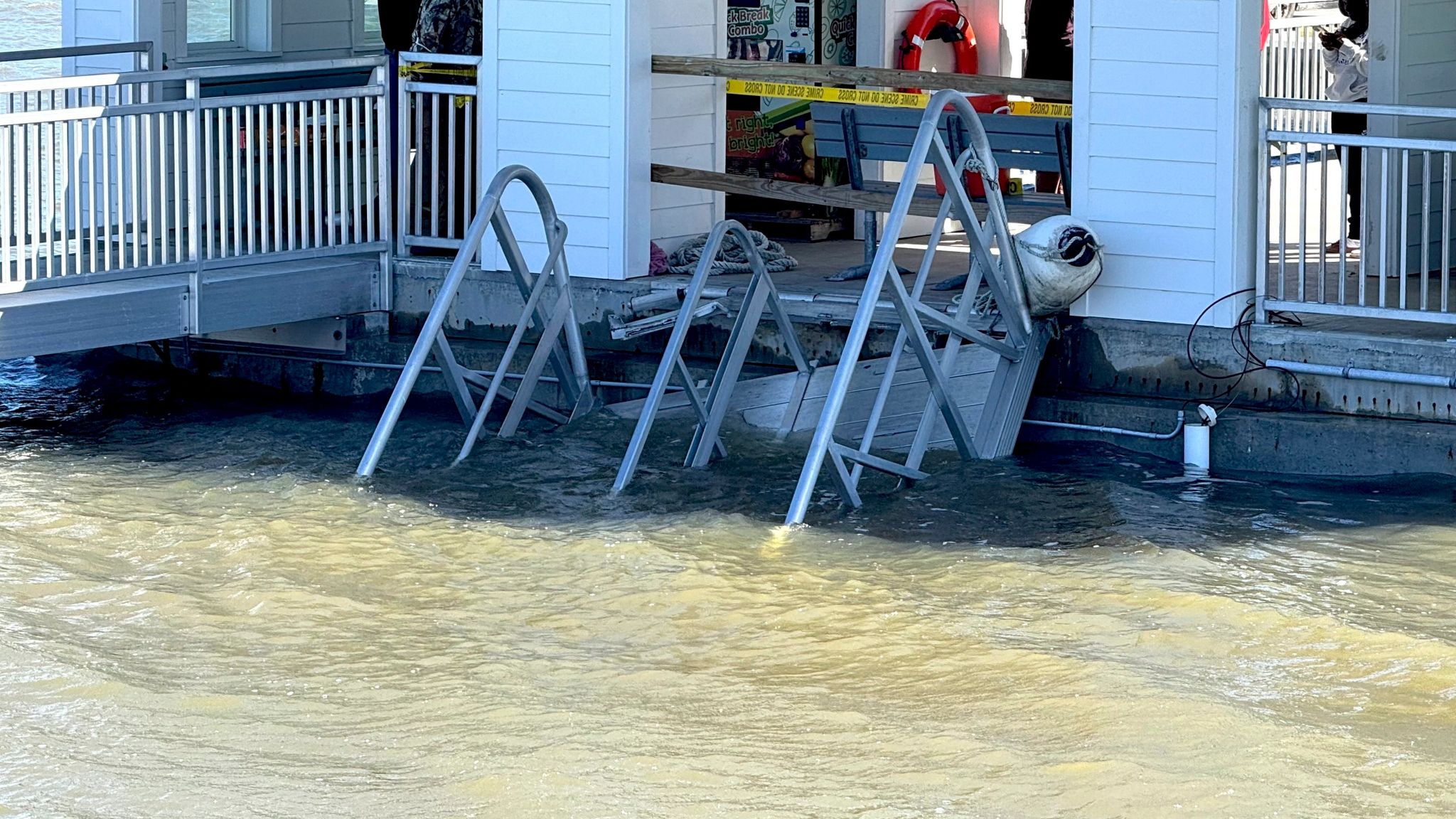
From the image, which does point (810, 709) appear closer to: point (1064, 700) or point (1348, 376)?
point (1064, 700)

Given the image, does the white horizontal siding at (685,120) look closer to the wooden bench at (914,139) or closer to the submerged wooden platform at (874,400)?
the wooden bench at (914,139)

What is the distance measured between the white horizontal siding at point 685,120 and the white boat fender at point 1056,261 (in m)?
2.80

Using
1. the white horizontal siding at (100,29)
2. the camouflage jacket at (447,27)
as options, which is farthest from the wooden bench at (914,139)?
the white horizontal siding at (100,29)

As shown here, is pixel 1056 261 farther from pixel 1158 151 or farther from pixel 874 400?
pixel 874 400

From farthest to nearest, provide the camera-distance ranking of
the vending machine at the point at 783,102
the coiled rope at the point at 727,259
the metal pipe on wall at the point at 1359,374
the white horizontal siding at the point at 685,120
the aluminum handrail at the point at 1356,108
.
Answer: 1. the vending machine at the point at 783,102
2. the white horizontal siding at the point at 685,120
3. the coiled rope at the point at 727,259
4. the metal pipe on wall at the point at 1359,374
5. the aluminum handrail at the point at 1356,108

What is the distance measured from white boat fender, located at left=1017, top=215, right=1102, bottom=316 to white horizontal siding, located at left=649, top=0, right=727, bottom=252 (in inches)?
110

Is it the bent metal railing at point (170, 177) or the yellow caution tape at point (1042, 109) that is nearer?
the bent metal railing at point (170, 177)

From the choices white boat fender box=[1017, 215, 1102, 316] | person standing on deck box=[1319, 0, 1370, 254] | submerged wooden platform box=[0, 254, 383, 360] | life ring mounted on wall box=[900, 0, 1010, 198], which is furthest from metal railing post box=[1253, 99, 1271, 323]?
submerged wooden platform box=[0, 254, 383, 360]

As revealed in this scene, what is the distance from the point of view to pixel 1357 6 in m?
11.6

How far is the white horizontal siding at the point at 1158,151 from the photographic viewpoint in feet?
30.5

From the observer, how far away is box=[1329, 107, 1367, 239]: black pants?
11.8 metres

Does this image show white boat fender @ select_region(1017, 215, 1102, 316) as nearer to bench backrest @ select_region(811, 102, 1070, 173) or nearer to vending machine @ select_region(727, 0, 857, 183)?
bench backrest @ select_region(811, 102, 1070, 173)

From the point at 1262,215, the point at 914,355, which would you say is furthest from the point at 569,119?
the point at 1262,215

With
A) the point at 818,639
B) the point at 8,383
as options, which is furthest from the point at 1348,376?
the point at 8,383
